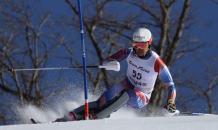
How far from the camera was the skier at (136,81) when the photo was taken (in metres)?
4.82

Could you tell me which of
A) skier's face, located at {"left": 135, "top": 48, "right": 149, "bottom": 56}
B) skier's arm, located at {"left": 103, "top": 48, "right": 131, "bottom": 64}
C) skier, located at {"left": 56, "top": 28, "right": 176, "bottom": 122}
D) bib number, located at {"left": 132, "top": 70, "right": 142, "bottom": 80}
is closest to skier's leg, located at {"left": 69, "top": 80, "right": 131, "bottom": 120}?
skier, located at {"left": 56, "top": 28, "right": 176, "bottom": 122}

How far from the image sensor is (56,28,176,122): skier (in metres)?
4.82

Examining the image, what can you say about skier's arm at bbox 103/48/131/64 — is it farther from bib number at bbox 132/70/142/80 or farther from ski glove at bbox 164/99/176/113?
ski glove at bbox 164/99/176/113

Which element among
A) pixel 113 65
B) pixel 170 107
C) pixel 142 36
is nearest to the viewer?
pixel 170 107

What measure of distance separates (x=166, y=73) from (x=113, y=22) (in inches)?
290

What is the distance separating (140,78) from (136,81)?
89 mm

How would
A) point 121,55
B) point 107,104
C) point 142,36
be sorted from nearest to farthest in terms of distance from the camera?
point 142,36
point 107,104
point 121,55

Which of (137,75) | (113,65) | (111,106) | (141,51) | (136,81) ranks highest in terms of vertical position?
(141,51)

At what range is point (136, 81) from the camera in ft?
16.5

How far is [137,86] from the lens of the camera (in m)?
5.05

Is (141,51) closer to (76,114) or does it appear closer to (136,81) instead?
(136,81)

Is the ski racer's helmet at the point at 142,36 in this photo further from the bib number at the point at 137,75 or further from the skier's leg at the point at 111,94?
the skier's leg at the point at 111,94

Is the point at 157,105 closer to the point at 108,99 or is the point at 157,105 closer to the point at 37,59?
the point at 37,59

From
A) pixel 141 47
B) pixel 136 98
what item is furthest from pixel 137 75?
pixel 141 47
